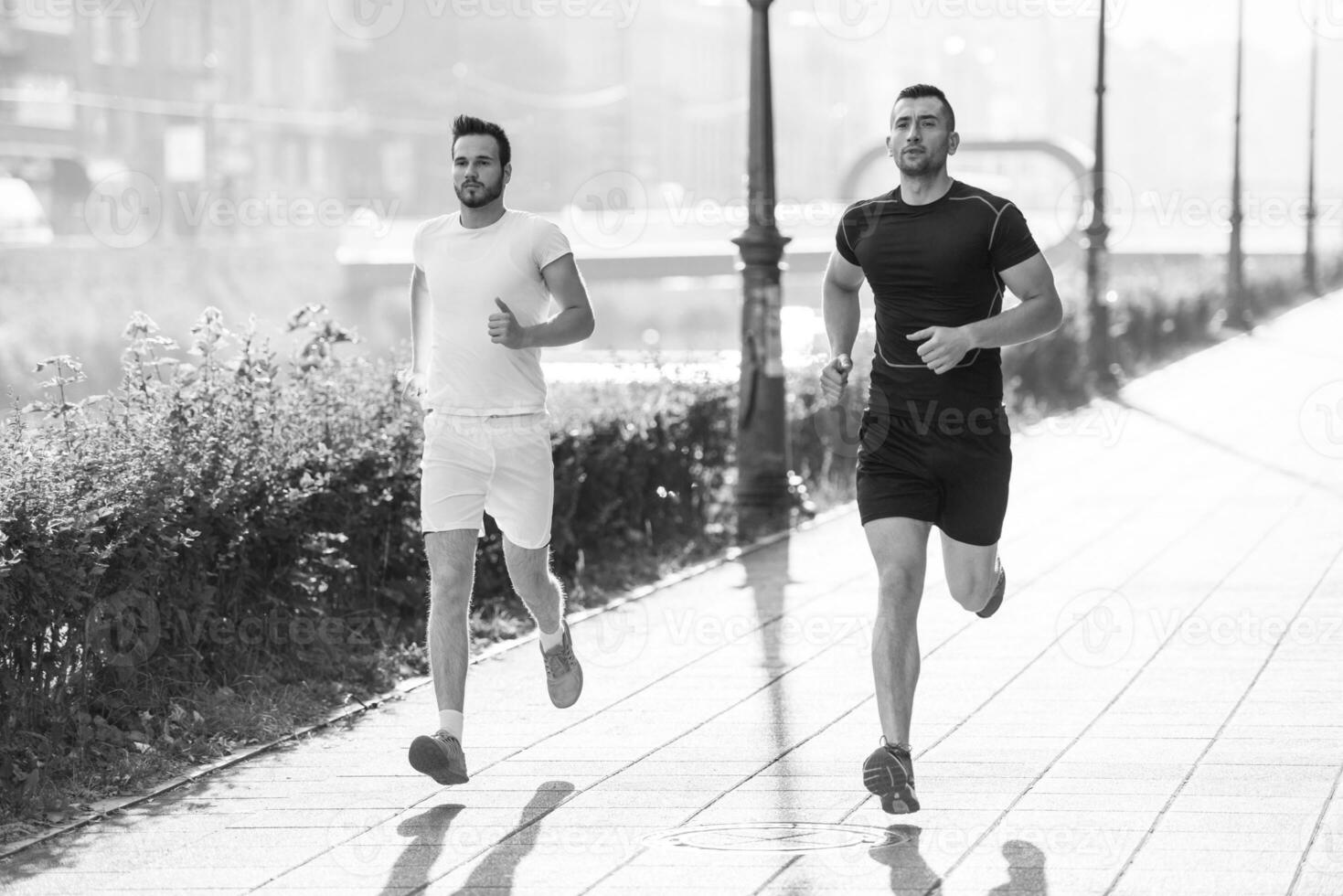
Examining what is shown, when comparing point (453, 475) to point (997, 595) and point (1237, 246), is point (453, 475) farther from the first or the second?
point (1237, 246)

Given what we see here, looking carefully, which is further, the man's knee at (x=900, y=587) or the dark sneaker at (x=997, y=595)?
the dark sneaker at (x=997, y=595)

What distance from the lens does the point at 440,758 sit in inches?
217

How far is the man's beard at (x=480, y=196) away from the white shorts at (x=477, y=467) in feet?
1.95

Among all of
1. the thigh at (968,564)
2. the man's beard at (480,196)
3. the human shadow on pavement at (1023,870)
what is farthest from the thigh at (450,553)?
the human shadow on pavement at (1023,870)

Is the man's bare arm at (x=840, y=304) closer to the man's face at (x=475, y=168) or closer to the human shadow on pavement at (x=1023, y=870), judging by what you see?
the man's face at (x=475, y=168)

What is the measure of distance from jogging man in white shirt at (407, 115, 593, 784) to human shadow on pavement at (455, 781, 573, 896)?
0.32 meters

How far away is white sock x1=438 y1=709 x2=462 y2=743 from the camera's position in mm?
5648

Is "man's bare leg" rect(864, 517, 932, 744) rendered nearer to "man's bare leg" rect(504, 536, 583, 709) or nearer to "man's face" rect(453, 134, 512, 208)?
"man's bare leg" rect(504, 536, 583, 709)

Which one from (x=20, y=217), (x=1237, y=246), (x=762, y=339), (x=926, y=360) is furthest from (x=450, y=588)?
(x=20, y=217)

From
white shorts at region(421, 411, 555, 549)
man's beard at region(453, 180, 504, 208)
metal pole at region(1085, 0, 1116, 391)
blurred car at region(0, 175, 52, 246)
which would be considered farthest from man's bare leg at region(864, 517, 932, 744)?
blurred car at region(0, 175, 52, 246)

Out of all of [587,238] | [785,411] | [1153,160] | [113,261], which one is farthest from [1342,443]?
[1153,160]

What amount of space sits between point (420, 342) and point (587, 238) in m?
59.8

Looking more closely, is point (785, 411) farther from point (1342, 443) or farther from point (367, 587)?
point (1342, 443)

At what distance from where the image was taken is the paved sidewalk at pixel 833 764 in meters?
4.76
